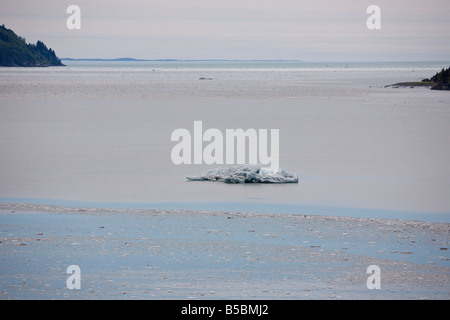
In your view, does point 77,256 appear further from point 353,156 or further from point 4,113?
point 4,113

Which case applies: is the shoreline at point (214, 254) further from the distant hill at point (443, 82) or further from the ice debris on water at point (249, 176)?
the distant hill at point (443, 82)

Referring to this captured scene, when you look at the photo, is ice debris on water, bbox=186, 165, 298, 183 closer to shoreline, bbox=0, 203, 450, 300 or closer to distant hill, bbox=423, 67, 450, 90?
shoreline, bbox=0, 203, 450, 300

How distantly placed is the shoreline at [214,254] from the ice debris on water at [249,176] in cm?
332

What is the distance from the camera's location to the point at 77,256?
380 inches

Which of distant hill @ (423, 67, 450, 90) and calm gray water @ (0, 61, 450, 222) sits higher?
distant hill @ (423, 67, 450, 90)

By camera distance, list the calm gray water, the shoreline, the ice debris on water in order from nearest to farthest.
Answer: the shoreline → the calm gray water → the ice debris on water

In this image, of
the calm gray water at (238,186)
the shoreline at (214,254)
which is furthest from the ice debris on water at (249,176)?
the shoreline at (214,254)

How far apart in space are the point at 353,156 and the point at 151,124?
11.8 m

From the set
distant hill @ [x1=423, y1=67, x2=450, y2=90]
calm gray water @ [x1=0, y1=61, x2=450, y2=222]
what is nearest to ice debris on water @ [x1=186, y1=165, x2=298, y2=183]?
calm gray water @ [x1=0, y1=61, x2=450, y2=222]

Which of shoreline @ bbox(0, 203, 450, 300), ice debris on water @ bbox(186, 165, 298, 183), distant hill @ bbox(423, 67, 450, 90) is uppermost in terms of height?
distant hill @ bbox(423, 67, 450, 90)

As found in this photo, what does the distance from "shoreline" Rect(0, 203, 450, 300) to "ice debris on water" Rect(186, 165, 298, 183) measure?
3.32 meters

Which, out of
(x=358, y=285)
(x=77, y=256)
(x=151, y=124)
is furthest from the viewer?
(x=151, y=124)

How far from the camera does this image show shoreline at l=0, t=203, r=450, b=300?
8.19 meters
